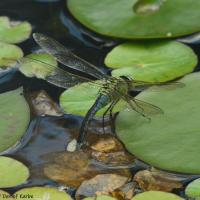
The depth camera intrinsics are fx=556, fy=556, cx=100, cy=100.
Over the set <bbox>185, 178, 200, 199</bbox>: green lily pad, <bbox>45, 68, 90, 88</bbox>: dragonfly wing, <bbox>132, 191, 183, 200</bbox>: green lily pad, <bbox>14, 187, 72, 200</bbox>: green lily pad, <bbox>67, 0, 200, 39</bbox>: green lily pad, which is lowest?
<bbox>14, 187, 72, 200</bbox>: green lily pad

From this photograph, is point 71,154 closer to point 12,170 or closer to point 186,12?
point 12,170

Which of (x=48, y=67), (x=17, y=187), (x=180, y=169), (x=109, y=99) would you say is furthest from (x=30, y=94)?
(x=180, y=169)

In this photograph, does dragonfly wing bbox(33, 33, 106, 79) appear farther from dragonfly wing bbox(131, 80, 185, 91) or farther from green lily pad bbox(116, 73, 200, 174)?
green lily pad bbox(116, 73, 200, 174)

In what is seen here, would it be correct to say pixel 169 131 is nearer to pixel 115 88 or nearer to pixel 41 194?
pixel 115 88

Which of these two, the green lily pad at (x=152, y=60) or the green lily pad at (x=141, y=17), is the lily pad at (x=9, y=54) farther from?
the green lily pad at (x=152, y=60)

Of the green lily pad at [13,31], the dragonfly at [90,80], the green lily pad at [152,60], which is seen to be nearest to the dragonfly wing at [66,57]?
the dragonfly at [90,80]

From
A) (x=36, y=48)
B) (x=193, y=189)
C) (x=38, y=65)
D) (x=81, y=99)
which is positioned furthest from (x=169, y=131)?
(x=36, y=48)

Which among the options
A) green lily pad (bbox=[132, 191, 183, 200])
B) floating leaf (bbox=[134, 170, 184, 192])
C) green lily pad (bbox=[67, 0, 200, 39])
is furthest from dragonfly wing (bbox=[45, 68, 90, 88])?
green lily pad (bbox=[132, 191, 183, 200])

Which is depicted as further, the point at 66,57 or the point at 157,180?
the point at 66,57
